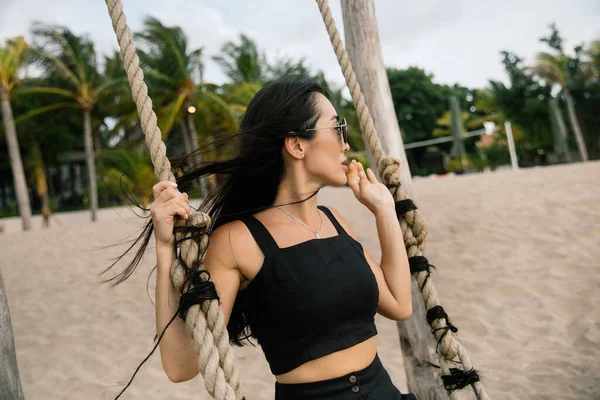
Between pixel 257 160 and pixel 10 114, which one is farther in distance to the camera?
pixel 10 114

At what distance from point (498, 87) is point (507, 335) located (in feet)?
86.2

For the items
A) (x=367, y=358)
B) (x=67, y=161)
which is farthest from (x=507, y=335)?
(x=67, y=161)

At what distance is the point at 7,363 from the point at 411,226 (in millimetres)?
1356

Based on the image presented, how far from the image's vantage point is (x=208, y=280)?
125cm

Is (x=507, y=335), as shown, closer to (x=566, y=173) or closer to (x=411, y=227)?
(x=411, y=227)

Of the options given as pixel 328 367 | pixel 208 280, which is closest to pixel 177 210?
pixel 208 280

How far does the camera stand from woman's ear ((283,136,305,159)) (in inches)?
60.9

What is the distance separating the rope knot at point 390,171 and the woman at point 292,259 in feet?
0.66

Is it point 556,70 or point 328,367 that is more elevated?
point 556,70

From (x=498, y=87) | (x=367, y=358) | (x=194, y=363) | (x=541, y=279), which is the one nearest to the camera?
(x=194, y=363)

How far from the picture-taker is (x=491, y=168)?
32.3 m

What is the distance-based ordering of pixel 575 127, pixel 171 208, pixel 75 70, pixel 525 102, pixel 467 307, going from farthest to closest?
pixel 525 102, pixel 575 127, pixel 75 70, pixel 467 307, pixel 171 208

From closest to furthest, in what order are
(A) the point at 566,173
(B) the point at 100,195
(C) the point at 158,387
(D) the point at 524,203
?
(C) the point at 158,387, (D) the point at 524,203, (A) the point at 566,173, (B) the point at 100,195

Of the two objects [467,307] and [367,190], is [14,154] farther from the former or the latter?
[367,190]
